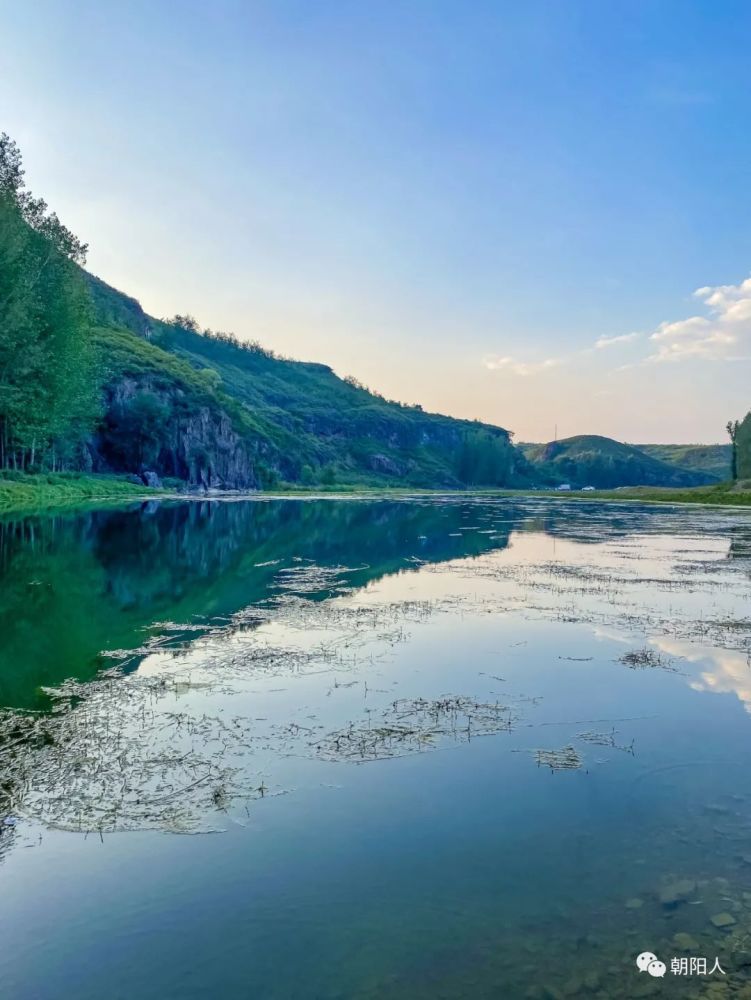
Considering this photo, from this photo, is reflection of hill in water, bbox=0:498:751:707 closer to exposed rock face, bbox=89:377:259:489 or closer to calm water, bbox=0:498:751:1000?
calm water, bbox=0:498:751:1000

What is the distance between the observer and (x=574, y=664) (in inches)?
609

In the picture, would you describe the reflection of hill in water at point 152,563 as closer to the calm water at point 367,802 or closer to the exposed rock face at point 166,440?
the calm water at point 367,802

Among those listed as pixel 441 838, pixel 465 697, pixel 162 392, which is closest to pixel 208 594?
pixel 465 697

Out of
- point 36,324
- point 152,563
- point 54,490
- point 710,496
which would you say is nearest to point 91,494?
point 54,490

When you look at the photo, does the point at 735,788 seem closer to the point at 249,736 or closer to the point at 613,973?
the point at 613,973

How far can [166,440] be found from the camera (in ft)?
438

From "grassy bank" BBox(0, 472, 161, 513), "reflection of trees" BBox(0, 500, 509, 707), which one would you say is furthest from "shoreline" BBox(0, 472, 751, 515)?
"reflection of trees" BBox(0, 500, 509, 707)

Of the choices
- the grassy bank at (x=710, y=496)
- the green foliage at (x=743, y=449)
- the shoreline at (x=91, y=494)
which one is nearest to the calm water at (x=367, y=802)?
the shoreline at (x=91, y=494)

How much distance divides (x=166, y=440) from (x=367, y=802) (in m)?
133

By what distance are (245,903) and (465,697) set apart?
277 inches

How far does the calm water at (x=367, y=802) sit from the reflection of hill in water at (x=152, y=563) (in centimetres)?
23

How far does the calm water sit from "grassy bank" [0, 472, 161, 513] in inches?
1756

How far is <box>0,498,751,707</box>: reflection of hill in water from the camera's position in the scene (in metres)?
16.3

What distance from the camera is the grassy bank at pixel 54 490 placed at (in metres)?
60.0
